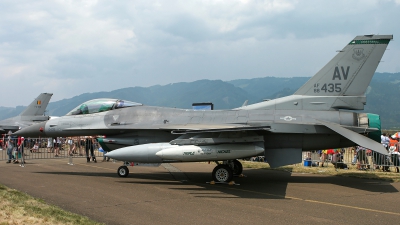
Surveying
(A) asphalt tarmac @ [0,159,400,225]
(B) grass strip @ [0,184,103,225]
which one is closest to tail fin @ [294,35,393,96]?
(A) asphalt tarmac @ [0,159,400,225]

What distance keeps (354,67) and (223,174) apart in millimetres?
5447

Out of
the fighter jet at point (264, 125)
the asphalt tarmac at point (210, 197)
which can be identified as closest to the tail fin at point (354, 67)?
the fighter jet at point (264, 125)

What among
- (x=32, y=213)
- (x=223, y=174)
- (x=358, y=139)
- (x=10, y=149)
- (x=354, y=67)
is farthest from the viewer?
(x=10, y=149)

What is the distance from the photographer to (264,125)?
11328mm

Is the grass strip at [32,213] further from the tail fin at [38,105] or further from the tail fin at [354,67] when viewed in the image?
the tail fin at [38,105]

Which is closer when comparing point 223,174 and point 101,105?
point 223,174

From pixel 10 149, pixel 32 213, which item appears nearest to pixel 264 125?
pixel 32 213

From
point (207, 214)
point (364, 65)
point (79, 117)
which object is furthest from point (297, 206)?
point (79, 117)

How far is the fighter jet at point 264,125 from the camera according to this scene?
34.4ft

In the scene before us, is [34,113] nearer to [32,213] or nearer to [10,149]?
[10,149]

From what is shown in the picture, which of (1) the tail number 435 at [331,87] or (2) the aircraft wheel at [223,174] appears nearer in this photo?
(2) the aircraft wheel at [223,174]

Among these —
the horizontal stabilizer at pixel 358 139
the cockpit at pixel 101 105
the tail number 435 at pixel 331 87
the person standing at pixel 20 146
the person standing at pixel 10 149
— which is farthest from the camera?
the person standing at pixel 10 149

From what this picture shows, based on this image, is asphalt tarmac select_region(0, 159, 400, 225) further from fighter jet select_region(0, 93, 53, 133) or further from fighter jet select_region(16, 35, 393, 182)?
fighter jet select_region(0, 93, 53, 133)

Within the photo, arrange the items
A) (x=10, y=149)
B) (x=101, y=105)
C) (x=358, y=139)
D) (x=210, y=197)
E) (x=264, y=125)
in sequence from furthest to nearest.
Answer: (x=10, y=149), (x=101, y=105), (x=264, y=125), (x=358, y=139), (x=210, y=197)
